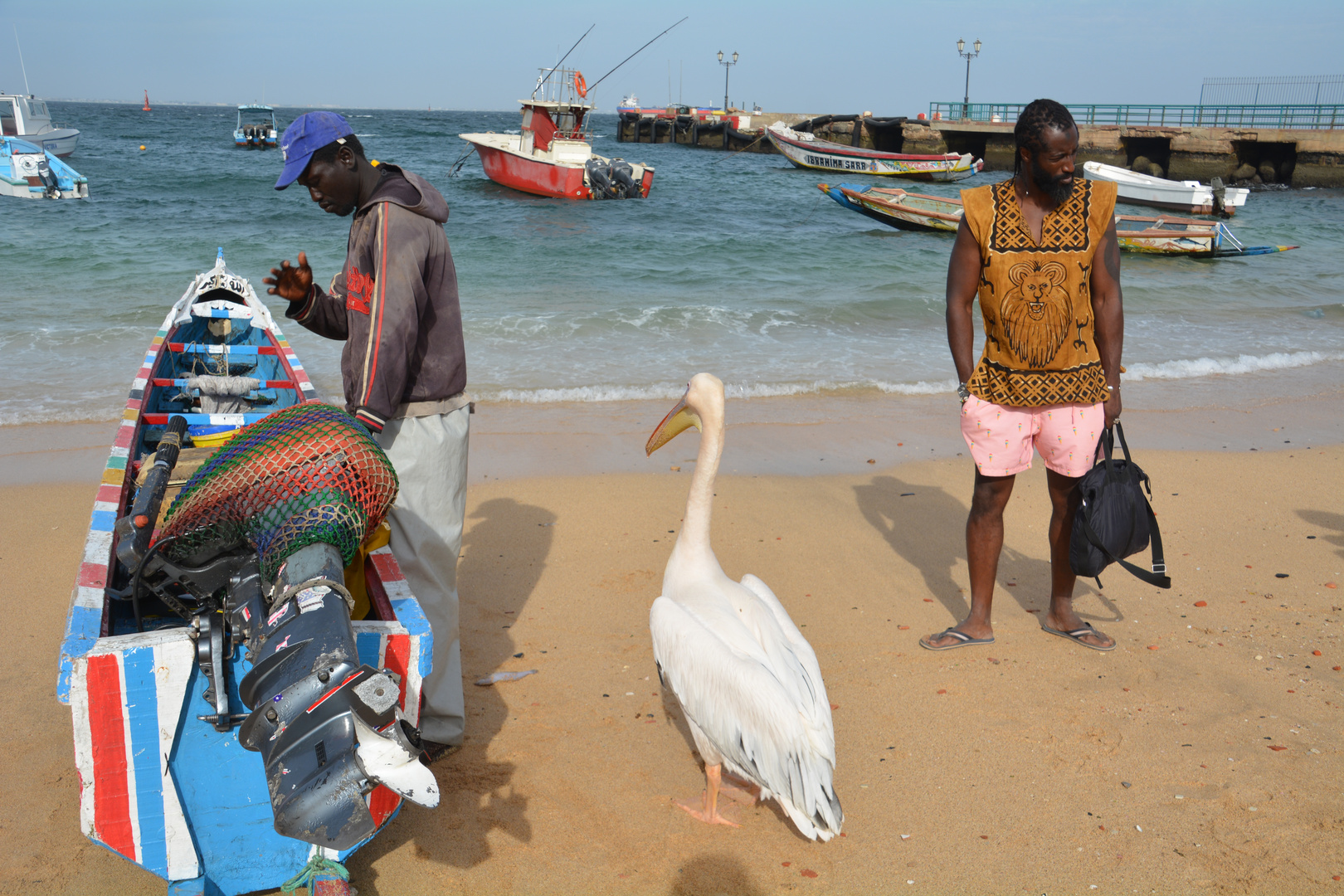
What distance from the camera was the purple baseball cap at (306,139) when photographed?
2.75m

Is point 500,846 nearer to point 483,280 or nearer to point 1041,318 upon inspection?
point 1041,318

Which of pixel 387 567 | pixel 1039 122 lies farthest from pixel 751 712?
pixel 1039 122

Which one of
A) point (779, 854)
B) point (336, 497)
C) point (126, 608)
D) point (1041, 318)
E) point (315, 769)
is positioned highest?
point (1041, 318)

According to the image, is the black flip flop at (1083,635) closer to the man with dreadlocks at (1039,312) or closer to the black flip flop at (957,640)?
the black flip flop at (957,640)

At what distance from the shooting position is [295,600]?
5.98 ft

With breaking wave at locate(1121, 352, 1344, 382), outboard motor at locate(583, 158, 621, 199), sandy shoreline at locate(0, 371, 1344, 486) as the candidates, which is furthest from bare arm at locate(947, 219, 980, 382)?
outboard motor at locate(583, 158, 621, 199)

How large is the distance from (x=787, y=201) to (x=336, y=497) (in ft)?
96.3

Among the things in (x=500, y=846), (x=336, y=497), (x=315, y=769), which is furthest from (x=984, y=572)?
(x=315, y=769)

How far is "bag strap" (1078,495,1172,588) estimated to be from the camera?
3672 millimetres

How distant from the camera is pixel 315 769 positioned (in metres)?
1.54

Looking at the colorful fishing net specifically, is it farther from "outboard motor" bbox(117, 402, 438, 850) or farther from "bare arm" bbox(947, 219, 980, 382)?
"bare arm" bbox(947, 219, 980, 382)

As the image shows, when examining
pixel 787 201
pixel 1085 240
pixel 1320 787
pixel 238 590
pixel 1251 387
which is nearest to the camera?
pixel 238 590

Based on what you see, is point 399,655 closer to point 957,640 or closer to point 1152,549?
point 957,640

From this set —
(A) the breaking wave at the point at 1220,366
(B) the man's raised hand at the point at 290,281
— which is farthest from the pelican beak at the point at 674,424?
(A) the breaking wave at the point at 1220,366
